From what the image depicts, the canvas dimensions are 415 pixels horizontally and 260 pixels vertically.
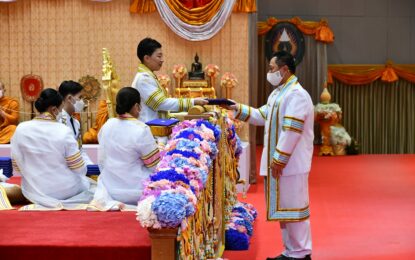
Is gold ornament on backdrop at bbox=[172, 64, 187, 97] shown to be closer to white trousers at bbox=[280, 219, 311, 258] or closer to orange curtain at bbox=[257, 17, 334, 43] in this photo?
orange curtain at bbox=[257, 17, 334, 43]

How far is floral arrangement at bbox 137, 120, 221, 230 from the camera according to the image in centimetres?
322

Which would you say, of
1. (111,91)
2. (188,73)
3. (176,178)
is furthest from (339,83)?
(176,178)

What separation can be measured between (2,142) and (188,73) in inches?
110

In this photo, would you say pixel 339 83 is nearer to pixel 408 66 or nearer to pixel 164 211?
pixel 408 66

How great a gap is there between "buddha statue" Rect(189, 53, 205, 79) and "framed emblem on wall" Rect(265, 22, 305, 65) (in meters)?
4.43

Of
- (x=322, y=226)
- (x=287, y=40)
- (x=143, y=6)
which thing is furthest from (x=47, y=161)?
(x=287, y=40)

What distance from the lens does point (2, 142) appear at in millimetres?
9695

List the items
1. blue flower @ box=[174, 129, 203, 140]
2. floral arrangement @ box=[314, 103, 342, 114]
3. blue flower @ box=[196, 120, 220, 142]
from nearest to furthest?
blue flower @ box=[174, 129, 203, 140] → blue flower @ box=[196, 120, 220, 142] → floral arrangement @ box=[314, 103, 342, 114]

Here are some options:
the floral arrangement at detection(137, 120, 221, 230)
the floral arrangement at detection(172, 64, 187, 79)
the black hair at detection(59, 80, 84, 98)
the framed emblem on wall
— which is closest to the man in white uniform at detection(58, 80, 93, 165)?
the black hair at detection(59, 80, 84, 98)

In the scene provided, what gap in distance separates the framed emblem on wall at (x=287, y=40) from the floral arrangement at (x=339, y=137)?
170 cm

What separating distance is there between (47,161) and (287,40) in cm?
954

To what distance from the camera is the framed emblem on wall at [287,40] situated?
13922mm

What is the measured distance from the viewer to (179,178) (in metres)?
3.60

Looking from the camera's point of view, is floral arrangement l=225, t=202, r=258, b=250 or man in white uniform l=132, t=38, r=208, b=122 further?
floral arrangement l=225, t=202, r=258, b=250
